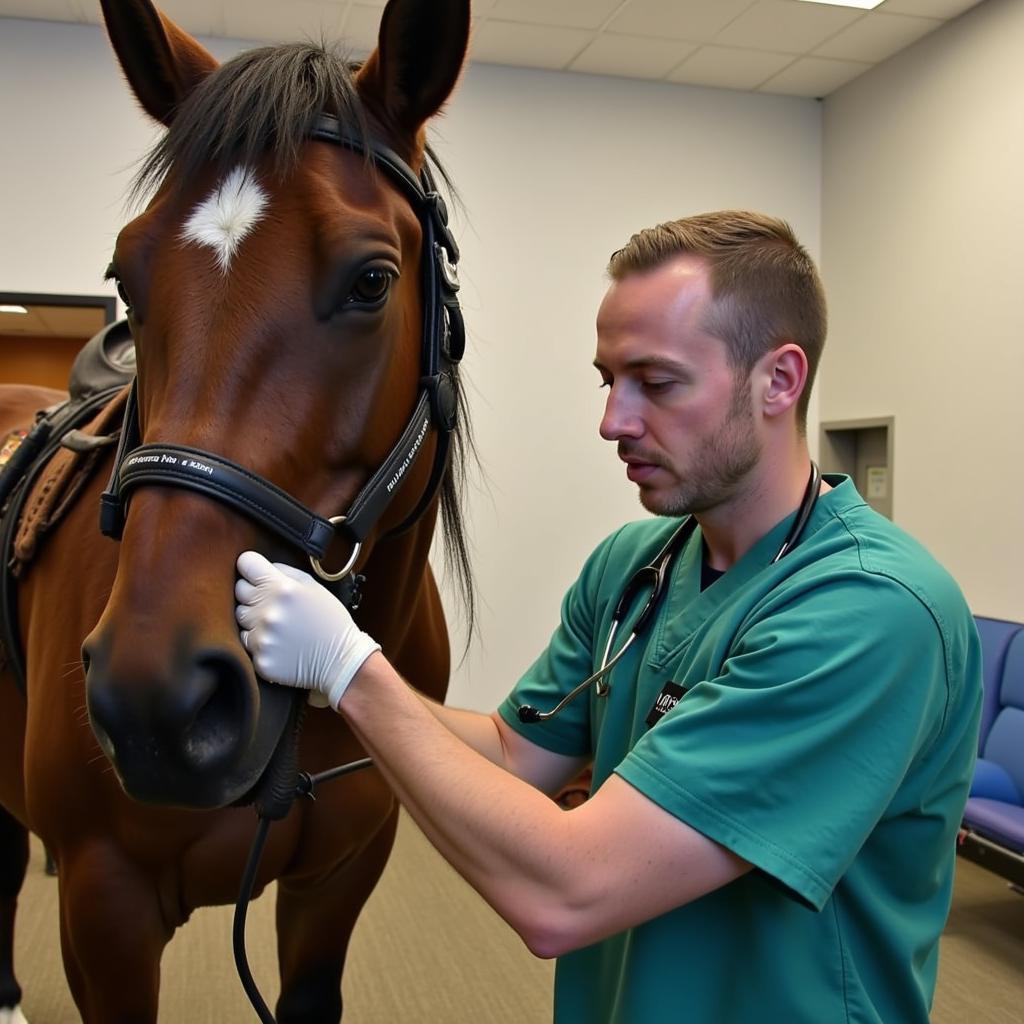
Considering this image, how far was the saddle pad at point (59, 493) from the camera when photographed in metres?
1.34

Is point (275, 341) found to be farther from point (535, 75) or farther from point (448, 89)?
point (535, 75)

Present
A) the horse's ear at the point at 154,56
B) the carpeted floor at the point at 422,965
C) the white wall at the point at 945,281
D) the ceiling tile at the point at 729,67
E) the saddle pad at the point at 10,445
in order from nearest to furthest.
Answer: the horse's ear at the point at 154,56 → the saddle pad at the point at 10,445 → the carpeted floor at the point at 422,965 → the white wall at the point at 945,281 → the ceiling tile at the point at 729,67

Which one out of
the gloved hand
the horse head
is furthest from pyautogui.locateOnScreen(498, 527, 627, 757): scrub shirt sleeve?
the gloved hand

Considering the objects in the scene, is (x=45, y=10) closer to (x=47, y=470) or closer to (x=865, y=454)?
(x=47, y=470)

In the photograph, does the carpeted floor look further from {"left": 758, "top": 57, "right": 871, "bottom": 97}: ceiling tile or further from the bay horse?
{"left": 758, "top": 57, "right": 871, "bottom": 97}: ceiling tile

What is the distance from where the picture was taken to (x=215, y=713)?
0.79 m

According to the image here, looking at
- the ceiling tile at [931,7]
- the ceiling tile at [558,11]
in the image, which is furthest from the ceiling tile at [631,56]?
the ceiling tile at [931,7]

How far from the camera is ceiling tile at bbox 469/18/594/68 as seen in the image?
4.18 metres

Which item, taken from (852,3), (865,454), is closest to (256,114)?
(852,3)

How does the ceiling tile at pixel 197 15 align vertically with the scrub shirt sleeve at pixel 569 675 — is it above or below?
above

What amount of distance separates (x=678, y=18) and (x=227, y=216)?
3840mm

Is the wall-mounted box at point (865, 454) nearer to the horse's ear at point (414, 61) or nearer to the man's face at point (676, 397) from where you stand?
the man's face at point (676, 397)

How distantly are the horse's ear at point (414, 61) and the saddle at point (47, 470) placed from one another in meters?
0.61

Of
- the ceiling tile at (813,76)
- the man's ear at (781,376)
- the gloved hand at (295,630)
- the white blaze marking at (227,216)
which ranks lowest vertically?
the gloved hand at (295,630)
